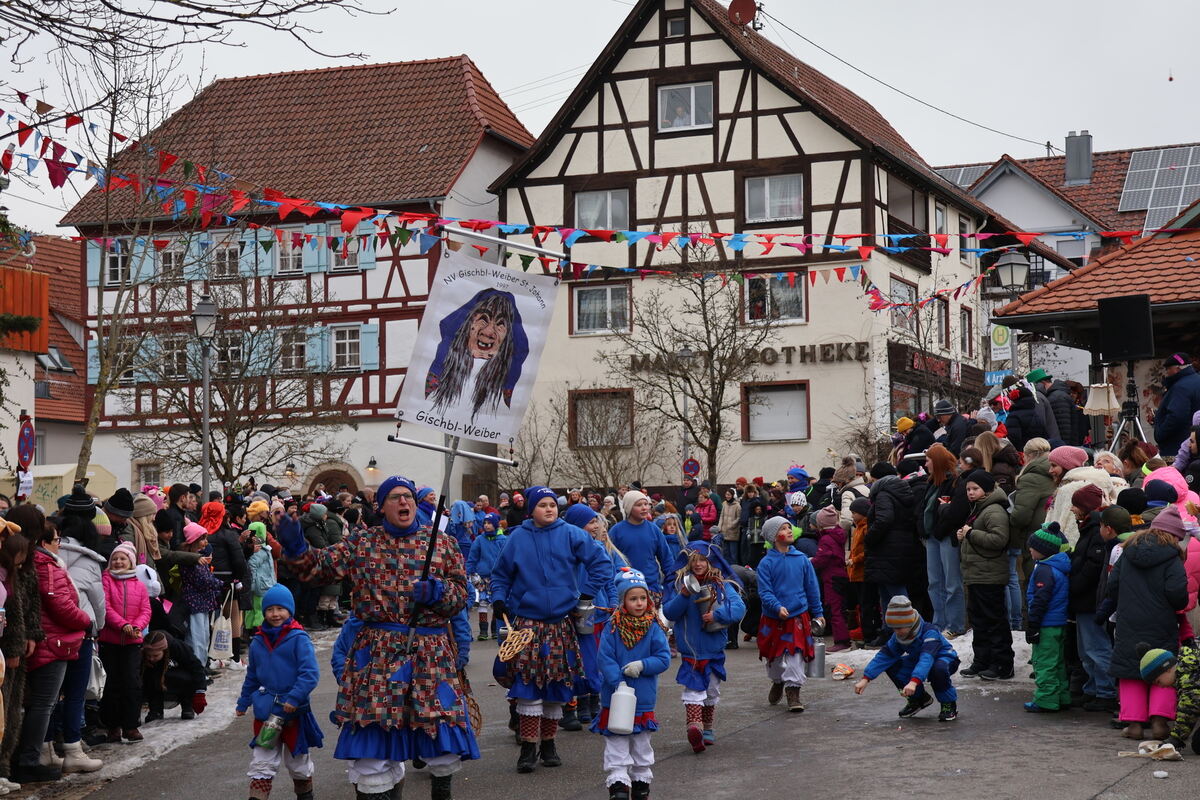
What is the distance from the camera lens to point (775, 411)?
126 ft

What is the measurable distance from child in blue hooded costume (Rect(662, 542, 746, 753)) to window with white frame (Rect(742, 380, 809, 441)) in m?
27.1

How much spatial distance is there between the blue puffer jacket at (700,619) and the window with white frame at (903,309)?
28.1 metres

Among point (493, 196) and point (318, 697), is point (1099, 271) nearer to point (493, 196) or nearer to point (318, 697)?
point (318, 697)

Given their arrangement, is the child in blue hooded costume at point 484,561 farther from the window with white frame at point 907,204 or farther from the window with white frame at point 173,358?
the window with white frame at point 907,204

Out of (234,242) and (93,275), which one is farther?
(93,275)

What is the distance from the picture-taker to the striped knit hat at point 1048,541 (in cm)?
1173

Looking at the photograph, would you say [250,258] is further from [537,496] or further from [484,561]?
[537,496]

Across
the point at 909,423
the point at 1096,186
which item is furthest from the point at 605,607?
the point at 1096,186

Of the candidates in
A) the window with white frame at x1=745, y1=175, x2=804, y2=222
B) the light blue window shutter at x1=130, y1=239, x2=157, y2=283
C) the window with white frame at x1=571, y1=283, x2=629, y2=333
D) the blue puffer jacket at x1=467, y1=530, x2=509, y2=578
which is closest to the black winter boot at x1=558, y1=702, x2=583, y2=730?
the blue puffer jacket at x1=467, y1=530, x2=509, y2=578

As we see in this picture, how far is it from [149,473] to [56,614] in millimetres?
32813

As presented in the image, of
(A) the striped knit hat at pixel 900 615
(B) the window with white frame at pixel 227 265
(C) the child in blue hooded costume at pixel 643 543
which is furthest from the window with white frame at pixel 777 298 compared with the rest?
(A) the striped knit hat at pixel 900 615

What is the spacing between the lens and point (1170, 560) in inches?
405

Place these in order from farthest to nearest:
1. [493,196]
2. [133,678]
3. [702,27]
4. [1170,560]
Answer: [493,196]
[702,27]
[133,678]
[1170,560]

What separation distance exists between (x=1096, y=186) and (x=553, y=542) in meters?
50.7
